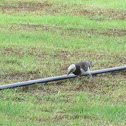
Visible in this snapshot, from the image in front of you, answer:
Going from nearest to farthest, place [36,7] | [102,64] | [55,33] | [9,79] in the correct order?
[9,79] < [102,64] < [55,33] < [36,7]

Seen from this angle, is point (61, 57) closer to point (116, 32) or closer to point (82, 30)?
point (82, 30)

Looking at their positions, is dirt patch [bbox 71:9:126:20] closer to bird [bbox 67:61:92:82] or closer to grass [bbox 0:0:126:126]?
grass [bbox 0:0:126:126]

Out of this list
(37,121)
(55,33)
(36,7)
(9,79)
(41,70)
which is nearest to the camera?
(37,121)

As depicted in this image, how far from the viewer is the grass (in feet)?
20.8

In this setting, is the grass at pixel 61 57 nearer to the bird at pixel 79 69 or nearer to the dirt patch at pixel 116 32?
the dirt patch at pixel 116 32

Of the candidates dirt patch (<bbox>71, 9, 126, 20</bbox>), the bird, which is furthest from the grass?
the bird

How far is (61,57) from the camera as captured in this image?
967 cm

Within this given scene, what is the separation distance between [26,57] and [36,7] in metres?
6.09

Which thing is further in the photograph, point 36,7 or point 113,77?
point 36,7

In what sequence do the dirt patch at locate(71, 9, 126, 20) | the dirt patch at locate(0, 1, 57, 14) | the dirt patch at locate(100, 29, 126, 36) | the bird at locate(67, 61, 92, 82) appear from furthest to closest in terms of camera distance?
1. the dirt patch at locate(0, 1, 57, 14)
2. the dirt patch at locate(71, 9, 126, 20)
3. the dirt patch at locate(100, 29, 126, 36)
4. the bird at locate(67, 61, 92, 82)

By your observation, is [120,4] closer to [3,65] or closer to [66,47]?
[66,47]

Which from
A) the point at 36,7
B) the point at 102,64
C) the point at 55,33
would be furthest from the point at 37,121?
the point at 36,7

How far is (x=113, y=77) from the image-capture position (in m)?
8.50

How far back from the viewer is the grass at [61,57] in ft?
20.8
